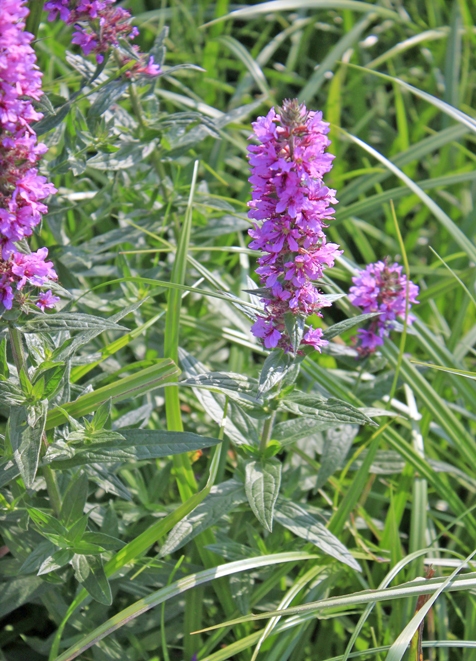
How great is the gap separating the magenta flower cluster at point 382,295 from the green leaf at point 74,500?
1266 millimetres

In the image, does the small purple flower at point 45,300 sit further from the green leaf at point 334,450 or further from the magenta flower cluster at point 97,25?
the green leaf at point 334,450

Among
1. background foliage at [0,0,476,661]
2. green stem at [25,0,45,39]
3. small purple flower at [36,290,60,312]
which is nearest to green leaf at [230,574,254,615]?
background foliage at [0,0,476,661]

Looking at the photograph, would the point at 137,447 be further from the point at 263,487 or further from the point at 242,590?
the point at 242,590

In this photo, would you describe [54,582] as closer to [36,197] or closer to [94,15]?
[36,197]

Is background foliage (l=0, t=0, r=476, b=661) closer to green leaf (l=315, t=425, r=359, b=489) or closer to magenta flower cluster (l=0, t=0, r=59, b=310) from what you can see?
green leaf (l=315, t=425, r=359, b=489)

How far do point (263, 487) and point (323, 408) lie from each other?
320 millimetres

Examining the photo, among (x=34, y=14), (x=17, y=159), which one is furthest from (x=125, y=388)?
(x=34, y=14)

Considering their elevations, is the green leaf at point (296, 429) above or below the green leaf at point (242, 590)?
above

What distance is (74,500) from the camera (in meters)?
2.26

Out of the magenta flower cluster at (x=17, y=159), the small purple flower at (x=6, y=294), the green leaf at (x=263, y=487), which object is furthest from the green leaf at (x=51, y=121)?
the green leaf at (x=263, y=487)

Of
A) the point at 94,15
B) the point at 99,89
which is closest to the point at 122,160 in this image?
the point at 99,89

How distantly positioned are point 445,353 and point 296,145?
1.51 meters

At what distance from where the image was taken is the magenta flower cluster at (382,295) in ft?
9.29

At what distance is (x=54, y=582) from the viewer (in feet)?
7.26
